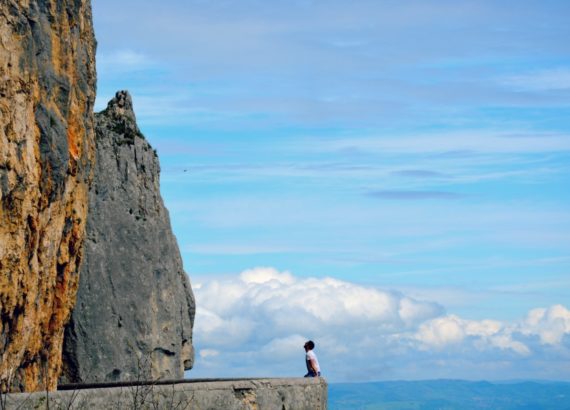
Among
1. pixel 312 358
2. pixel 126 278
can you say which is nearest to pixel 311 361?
pixel 312 358

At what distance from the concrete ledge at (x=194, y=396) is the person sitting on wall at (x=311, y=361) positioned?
3.65 m

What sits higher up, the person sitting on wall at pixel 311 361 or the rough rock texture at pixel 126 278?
the rough rock texture at pixel 126 278

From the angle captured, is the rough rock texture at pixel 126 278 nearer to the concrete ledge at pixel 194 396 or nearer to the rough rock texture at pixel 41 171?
the rough rock texture at pixel 41 171

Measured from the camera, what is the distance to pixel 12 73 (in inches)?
714

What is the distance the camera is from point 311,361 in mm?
22906

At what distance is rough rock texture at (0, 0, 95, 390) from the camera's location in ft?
59.1

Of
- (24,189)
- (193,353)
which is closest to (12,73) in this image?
(24,189)

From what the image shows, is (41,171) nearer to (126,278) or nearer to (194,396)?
(194,396)

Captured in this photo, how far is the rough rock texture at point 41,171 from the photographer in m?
18.0

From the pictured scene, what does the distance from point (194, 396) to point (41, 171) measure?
5.66 metres

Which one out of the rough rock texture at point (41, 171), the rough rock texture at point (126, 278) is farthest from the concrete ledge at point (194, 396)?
the rough rock texture at point (126, 278)

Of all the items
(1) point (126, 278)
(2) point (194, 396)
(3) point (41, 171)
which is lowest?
(2) point (194, 396)

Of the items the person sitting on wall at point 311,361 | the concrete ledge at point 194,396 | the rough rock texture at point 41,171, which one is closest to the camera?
the concrete ledge at point 194,396

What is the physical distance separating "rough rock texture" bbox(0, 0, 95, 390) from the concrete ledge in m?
2.91
